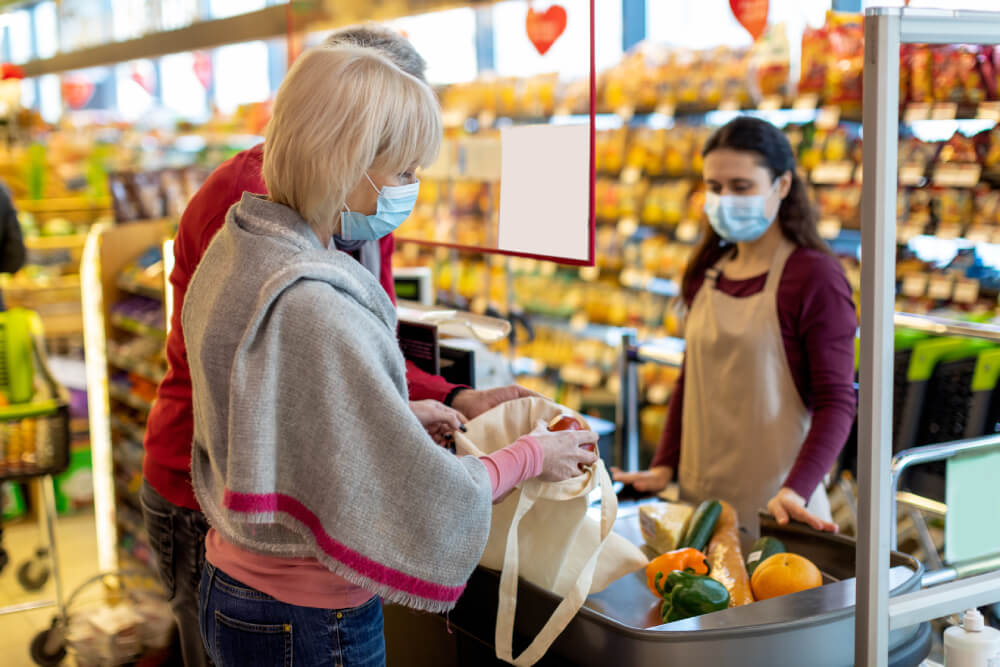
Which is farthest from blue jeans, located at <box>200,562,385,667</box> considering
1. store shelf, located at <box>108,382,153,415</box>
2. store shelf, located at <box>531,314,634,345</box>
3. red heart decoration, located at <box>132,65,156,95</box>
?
red heart decoration, located at <box>132,65,156,95</box>

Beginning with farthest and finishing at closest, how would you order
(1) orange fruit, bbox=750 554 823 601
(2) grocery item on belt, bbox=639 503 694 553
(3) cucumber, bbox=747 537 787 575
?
1. (2) grocery item on belt, bbox=639 503 694 553
2. (3) cucumber, bbox=747 537 787 575
3. (1) orange fruit, bbox=750 554 823 601

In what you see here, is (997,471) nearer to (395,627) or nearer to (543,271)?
(395,627)

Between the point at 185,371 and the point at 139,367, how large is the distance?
2.62 meters

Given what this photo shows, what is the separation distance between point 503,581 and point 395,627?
1.62 feet

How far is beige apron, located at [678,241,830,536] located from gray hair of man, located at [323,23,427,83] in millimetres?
1033

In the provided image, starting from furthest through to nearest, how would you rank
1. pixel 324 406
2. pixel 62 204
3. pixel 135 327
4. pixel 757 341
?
pixel 62 204 < pixel 135 327 < pixel 757 341 < pixel 324 406

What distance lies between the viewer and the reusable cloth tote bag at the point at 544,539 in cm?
151

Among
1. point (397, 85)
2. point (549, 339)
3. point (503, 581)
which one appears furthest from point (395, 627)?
point (549, 339)

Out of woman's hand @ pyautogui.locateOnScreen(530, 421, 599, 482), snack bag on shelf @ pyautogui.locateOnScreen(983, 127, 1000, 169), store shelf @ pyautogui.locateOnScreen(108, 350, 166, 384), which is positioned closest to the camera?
woman's hand @ pyautogui.locateOnScreen(530, 421, 599, 482)

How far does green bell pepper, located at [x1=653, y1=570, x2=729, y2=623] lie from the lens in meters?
1.52

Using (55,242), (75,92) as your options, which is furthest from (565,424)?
(75,92)

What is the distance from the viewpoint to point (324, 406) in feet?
4.10

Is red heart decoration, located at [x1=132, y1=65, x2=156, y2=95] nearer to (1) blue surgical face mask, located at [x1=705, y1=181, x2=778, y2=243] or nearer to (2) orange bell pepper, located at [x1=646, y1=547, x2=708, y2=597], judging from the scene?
(1) blue surgical face mask, located at [x1=705, y1=181, x2=778, y2=243]

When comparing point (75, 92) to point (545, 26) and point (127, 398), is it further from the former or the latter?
point (545, 26)
